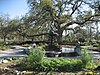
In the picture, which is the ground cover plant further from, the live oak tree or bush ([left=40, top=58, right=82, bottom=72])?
the live oak tree

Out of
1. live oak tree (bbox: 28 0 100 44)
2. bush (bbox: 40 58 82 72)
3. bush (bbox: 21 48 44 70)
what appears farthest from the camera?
A: live oak tree (bbox: 28 0 100 44)

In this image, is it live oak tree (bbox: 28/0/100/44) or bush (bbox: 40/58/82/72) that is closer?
bush (bbox: 40/58/82/72)

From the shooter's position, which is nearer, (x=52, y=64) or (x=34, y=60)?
(x=52, y=64)

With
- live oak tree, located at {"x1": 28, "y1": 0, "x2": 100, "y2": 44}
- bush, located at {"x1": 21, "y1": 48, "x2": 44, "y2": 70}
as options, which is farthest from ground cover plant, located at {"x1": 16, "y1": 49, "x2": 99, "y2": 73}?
live oak tree, located at {"x1": 28, "y1": 0, "x2": 100, "y2": 44}

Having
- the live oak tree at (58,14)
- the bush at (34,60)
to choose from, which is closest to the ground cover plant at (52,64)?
the bush at (34,60)

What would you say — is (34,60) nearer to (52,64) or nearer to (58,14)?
(52,64)

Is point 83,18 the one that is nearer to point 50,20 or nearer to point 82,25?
point 82,25

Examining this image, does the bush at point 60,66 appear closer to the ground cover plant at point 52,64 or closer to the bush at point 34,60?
the ground cover plant at point 52,64

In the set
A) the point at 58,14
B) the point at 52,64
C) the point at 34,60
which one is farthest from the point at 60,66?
the point at 58,14

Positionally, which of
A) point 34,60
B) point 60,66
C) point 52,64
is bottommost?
point 60,66

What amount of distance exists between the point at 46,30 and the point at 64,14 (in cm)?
421

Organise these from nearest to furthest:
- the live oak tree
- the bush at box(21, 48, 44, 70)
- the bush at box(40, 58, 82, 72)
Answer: the bush at box(40, 58, 82, 72), the bush at box(21, 48, 44, 70), the live oak tree

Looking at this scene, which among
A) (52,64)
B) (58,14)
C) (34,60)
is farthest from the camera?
(58,14)

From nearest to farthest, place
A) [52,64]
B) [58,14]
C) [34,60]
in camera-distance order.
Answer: [52,64], [34,60], [58,14]
